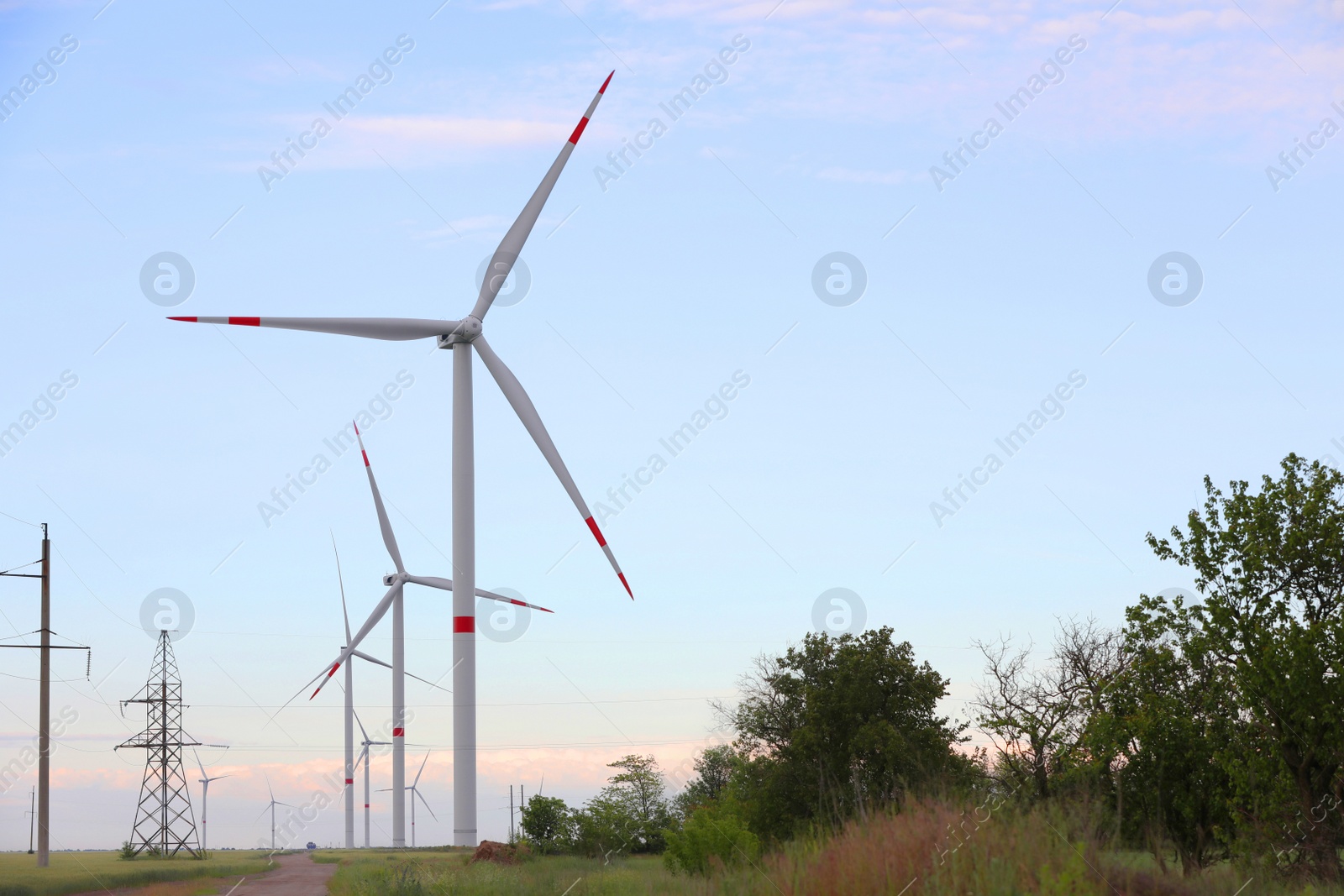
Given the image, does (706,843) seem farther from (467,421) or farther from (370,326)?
(370,326)

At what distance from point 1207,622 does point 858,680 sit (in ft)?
80.3

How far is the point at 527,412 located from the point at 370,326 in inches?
231

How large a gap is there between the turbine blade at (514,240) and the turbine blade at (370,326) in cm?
151

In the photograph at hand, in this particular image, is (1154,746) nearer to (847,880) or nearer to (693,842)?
(693,842)

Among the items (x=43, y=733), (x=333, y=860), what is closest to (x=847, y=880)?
(x=43, y=733)

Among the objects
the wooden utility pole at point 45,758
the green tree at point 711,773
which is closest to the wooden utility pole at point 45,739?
the wooden utility pole at point 45,758

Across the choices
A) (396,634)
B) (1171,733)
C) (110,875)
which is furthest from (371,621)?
(1171,733)

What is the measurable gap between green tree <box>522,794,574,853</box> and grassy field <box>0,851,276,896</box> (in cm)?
1376

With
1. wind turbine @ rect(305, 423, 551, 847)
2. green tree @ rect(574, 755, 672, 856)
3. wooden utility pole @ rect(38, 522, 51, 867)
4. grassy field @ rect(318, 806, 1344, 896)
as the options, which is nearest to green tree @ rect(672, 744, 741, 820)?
green tree @ rect(574, 755, 672, 856)

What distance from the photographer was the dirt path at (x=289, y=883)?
34719mm

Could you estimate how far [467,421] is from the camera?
1506 inches

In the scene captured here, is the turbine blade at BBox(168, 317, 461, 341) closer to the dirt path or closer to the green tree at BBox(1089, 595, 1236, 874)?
the dirt path

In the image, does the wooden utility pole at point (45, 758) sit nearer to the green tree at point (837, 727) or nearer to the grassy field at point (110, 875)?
the grassy field at point (110, 875)

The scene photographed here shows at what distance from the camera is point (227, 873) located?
49312 millimetres
